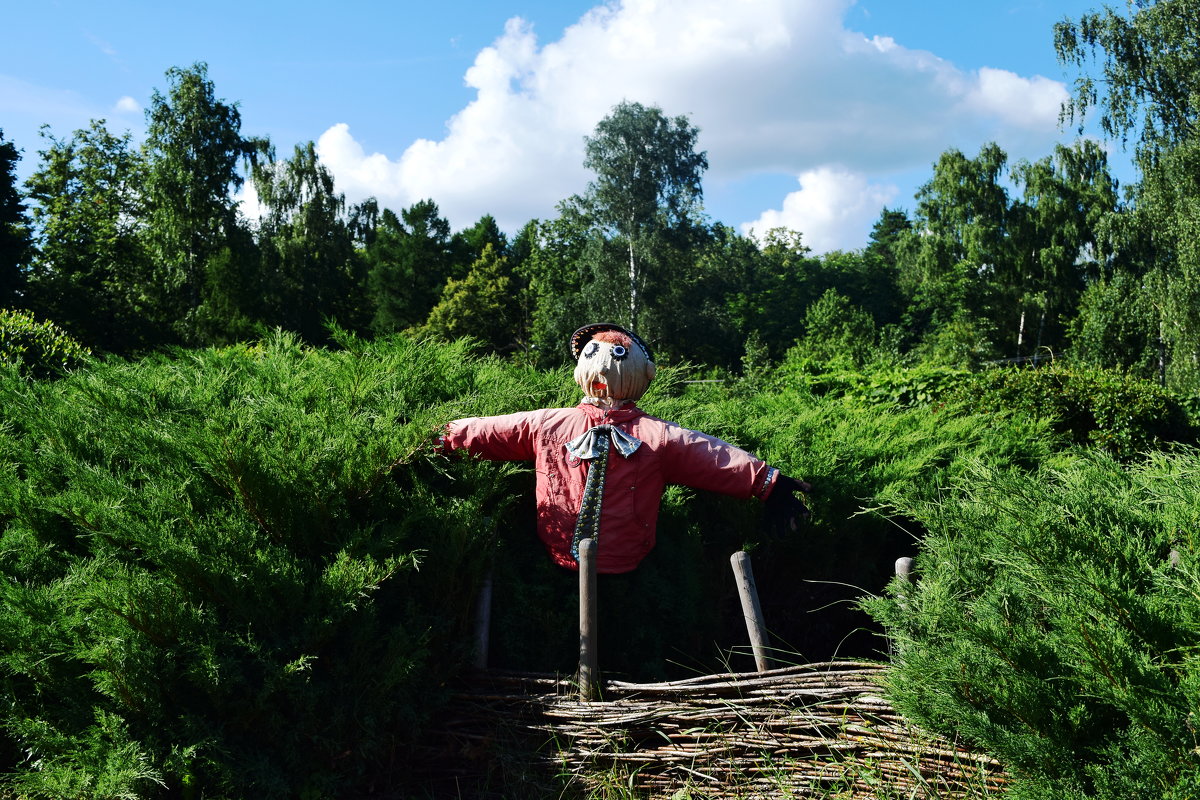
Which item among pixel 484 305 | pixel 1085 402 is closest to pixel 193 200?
pixel 484 305

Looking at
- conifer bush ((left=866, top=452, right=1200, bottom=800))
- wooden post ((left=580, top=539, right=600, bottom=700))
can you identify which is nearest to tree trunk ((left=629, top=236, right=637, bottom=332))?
wooden post ((left=580, top=539, right=600, bottom=700))

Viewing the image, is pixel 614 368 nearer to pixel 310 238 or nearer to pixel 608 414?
pixel 608 414

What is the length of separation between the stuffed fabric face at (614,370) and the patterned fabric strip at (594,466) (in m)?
0.26

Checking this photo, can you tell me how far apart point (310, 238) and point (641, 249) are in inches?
560

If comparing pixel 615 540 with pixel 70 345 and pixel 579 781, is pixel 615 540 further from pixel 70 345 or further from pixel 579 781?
pixel 70 345

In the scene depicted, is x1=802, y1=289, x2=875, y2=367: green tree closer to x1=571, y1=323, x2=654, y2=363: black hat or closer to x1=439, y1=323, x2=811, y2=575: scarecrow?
x1=571, y1=323, x2=654, y2=363: black hat

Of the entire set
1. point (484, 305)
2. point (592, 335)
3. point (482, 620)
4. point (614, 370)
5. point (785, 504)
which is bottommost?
point (482, 620)

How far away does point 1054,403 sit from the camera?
10.5 m

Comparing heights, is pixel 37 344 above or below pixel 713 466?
above

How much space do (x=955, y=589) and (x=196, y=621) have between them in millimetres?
2301

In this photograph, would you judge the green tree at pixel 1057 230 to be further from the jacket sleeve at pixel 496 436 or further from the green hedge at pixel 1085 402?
the jacket sleeve at pixel 496 436

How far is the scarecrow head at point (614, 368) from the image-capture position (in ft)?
12.5

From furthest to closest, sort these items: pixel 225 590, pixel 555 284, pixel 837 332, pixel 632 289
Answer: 1. pixel 555 284
2. pixel 632 289
3. pixel 837 332
4. pixel 225 590

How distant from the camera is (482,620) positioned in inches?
138
